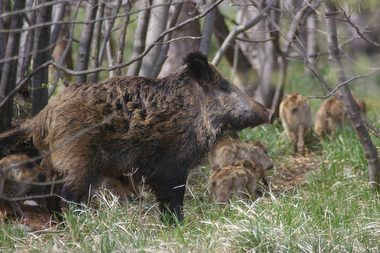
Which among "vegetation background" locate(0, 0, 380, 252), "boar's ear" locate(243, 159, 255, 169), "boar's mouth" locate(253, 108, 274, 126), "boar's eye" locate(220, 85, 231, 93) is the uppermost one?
"boar's eye" locate(220, 85, 231, 93)

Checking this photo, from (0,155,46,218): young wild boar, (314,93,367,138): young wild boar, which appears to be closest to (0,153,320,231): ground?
(0,155,46,218): young wild boar

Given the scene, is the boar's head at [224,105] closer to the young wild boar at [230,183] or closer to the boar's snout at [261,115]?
the boar's snout at [261,115]

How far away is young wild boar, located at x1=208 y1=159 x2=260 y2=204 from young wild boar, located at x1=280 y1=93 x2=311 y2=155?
84.1 inches

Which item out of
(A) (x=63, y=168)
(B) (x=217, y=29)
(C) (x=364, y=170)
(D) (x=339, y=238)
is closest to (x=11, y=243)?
(A) (x=63, y=168)

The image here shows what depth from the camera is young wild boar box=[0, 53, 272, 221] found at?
379 centimetres

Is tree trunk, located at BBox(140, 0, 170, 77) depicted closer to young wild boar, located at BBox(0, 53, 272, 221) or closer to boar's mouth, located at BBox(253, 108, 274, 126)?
young wild boar, located at BBox(0, 53, 272, 221)

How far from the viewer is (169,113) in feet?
13.8

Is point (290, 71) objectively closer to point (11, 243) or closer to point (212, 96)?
point (212, 96)

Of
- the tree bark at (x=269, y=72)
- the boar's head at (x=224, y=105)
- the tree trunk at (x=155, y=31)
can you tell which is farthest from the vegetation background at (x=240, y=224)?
the tree bark at (x=269, y=72)

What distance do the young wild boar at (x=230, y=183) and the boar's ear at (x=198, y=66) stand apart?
3.66 feet

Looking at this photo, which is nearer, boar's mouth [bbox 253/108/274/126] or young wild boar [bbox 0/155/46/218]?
young wild boar [bbox 0/155/46/218]

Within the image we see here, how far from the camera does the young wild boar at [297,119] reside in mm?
6621

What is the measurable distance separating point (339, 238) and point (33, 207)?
3.49 metres

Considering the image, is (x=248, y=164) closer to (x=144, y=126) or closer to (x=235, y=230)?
(x=144, y=126)
